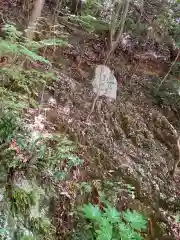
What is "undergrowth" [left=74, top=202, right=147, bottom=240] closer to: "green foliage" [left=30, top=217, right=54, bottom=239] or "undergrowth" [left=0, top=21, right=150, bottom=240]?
"undergrowth" [left=0, top=21, right=150, bottom=240]

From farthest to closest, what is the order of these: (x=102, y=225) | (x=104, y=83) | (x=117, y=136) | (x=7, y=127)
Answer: (x=104, y=83), (x=117, y=136), (x=102, y=225), (x=7, y=127)

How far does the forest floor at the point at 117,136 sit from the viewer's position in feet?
16.1

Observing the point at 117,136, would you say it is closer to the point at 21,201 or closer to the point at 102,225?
the point at 102,225

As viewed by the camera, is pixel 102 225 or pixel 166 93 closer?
pixel 102 225

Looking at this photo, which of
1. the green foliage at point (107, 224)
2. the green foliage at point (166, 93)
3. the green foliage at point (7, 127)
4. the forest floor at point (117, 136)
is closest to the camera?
the green foliage at point (7, 127)

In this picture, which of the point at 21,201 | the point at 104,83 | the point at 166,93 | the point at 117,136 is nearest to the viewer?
the point at 21,201

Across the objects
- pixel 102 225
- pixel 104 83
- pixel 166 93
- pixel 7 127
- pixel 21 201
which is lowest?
pixel 102 225

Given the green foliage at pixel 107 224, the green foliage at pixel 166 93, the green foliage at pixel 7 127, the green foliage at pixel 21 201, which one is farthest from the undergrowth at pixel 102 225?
the green foliage at pixel 166 93

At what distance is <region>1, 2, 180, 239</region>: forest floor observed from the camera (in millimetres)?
4898

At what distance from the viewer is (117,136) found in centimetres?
636

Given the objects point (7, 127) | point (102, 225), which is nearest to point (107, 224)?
point (102, 225)

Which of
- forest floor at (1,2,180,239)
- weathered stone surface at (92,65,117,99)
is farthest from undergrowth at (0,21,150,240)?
weathered stone surface at (92,65,117,99)

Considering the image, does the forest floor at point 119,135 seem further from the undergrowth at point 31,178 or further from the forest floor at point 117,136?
the undergrowth at point 31,178

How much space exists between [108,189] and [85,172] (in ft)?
1.63
